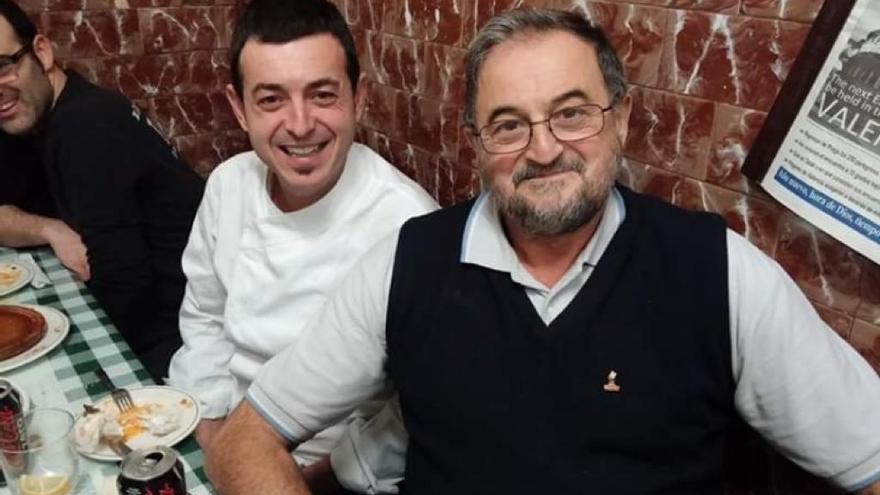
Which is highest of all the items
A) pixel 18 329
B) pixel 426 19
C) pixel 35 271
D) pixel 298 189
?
pixel 426 19

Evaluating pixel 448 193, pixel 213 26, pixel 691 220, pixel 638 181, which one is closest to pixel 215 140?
pixel 213 26

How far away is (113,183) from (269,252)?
609 millimetres

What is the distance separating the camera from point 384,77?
213cm

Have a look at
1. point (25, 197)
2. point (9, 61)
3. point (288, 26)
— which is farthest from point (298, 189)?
point (25, 197)

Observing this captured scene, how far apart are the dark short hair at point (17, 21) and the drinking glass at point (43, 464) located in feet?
4.32

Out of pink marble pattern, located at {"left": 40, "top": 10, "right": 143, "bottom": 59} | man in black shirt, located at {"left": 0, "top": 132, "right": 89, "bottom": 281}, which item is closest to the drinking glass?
man in black shirt, located at {"left": 0, "top": 132, "right": 89, "bottom": 281}

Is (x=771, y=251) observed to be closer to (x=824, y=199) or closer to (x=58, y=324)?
(x=824, y=199)

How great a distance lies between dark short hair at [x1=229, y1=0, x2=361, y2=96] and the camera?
1.43 m

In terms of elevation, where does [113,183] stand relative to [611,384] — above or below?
below

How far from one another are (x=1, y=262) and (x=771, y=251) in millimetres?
1805

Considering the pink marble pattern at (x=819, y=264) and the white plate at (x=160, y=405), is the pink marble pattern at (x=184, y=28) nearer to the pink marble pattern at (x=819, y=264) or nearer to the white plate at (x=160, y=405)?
the white plate at (x=160, y=405)

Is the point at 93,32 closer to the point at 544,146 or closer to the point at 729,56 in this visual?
the point at 544,146

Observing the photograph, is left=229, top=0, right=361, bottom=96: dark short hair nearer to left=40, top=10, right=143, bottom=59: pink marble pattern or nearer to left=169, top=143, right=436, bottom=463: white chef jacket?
left=169, top=143, right=436, bottom=463: white chef jacket

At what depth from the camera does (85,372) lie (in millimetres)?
1341
